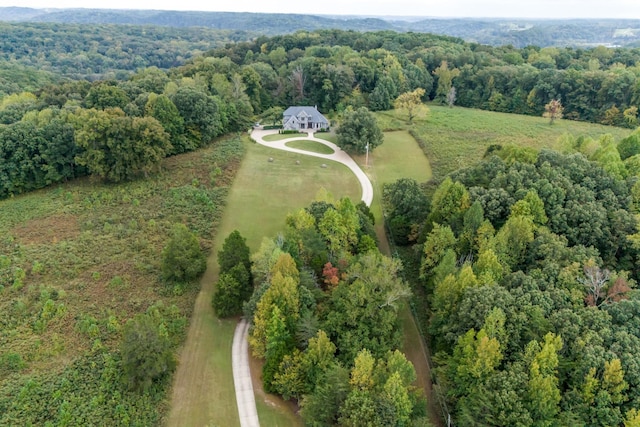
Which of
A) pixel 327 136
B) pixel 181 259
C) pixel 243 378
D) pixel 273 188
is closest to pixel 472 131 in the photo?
Answer: pixel 327 136

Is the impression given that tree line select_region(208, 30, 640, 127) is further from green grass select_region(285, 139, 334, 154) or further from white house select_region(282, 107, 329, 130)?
green grass select_region(285, 139, 334, 154)

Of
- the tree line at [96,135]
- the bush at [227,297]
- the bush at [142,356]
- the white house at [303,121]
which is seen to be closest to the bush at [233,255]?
the bush at [227,297]

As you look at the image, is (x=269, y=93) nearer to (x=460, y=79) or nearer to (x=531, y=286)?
(x=460, y=79)

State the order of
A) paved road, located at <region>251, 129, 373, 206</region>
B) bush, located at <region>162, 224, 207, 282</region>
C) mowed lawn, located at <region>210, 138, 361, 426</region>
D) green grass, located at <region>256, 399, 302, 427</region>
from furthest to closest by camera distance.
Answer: paved road, located at <region>251, 129, 373, 206</region> < mowed lawn, located at <region>210, 138, 361, 426</region> < bush, located at <region>162, 224, 207, 282</region> < green grass, located at <region>256, 399, 302, 427</region>

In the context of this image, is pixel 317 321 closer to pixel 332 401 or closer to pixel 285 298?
pixel 285 298

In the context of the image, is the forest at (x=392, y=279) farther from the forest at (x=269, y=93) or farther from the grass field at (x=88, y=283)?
the forest at (x=269, y=93)

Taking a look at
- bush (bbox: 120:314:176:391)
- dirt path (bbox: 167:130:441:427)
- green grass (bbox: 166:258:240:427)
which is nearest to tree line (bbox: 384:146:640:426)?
dirt path (bbox: 167:130:441:427)

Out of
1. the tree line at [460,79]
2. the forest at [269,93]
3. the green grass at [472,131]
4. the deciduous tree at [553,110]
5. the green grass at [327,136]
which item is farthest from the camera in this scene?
the tree line at [460,79]
